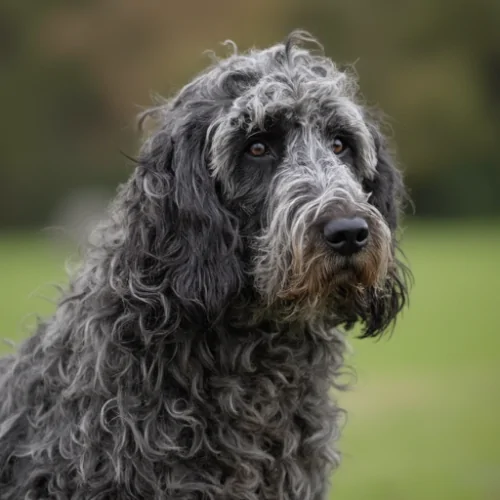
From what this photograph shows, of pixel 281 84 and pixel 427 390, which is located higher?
pixel 427 390

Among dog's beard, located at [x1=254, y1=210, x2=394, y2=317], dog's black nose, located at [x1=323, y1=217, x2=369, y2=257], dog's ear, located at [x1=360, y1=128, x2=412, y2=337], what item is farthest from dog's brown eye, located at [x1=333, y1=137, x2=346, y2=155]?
dog's black nose, located at [x1=323, y1=217, x2=369, y2=257]

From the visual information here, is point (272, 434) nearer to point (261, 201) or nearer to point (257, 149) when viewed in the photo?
point (261, 201)

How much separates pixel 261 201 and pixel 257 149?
256 mm

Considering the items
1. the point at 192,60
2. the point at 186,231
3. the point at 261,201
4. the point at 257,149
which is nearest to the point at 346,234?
the point at 261,201

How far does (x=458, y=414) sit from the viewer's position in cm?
1095

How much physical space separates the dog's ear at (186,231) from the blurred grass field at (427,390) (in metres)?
1.26

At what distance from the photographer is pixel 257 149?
483cm

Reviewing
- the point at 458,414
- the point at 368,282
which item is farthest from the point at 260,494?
the point at 458,414

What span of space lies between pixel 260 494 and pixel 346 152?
1.70 metres

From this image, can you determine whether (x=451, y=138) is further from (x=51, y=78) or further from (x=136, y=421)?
(x=136, y=421)

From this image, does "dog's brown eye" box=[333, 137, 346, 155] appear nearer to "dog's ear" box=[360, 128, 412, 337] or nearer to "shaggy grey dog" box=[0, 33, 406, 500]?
"shaggy grey dog" box=[0, 33, 406, 500]

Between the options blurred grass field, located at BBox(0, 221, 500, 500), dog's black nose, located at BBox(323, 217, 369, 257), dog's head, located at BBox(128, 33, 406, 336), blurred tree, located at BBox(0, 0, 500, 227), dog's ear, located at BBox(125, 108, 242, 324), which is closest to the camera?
dog's black nose, located at BBox(323, 217, 369, 257)

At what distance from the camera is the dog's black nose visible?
4.46 meters

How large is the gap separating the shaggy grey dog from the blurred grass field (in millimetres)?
915
